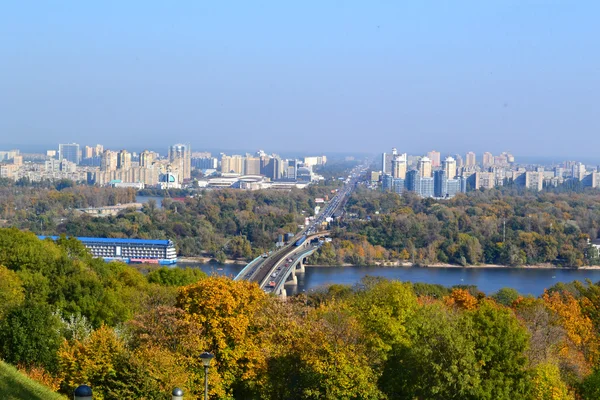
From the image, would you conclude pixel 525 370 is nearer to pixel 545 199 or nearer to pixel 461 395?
pixel 461 395

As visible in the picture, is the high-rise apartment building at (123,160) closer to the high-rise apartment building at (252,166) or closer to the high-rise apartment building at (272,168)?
the high-rise apartment building at (272,168)

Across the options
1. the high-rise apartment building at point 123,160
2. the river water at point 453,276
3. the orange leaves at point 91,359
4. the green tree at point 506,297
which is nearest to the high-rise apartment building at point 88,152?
the high-rise apartment building at point 123,160

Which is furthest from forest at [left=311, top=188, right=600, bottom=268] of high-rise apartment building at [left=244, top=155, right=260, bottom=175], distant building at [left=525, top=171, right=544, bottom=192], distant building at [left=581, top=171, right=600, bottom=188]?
high-rise apartment building at [left=244, top=155, right=260, bottom=175]

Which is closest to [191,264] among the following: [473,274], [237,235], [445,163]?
[237,235]

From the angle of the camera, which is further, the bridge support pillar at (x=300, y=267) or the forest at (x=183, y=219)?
the forest at (x=183, y=219)

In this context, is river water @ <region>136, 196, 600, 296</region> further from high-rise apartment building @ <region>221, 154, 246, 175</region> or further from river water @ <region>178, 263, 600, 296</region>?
high-rise apartment building @ <region>221, 154, 246, 175</region>

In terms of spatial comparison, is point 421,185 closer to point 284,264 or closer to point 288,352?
point 284,264
